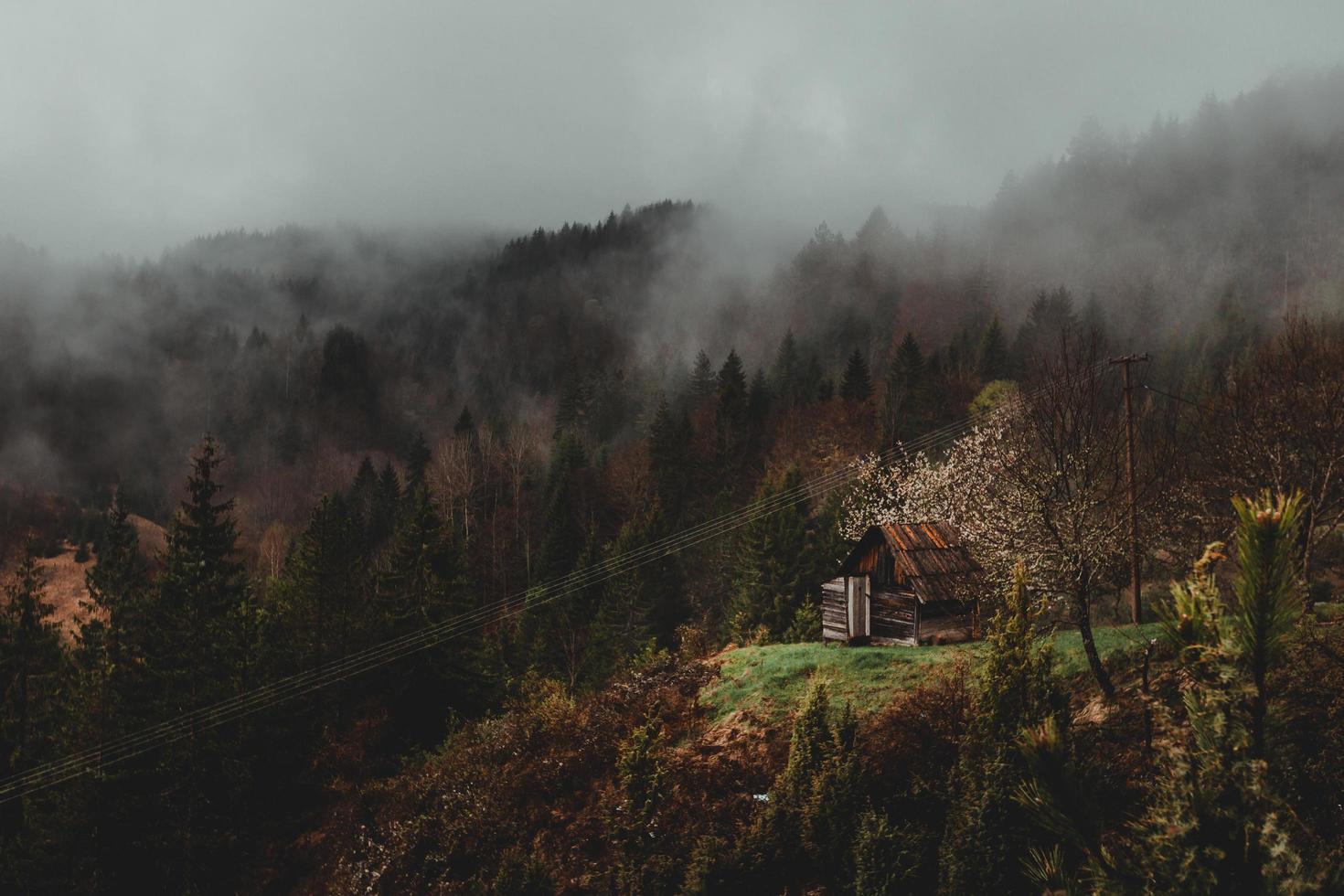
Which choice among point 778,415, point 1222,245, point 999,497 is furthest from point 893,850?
point 1222,245

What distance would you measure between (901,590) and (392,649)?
989 inches

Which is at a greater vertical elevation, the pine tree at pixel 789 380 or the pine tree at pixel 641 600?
the pine tree at pixel 789 380

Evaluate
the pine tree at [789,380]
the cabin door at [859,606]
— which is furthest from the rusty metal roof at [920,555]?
the pine tree at [789,380]

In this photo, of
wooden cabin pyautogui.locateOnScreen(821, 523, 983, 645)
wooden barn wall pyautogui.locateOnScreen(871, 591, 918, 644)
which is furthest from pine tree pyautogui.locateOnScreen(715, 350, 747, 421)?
wooden barn wall pyautogui.locateOnScreen(871, 591, 918, 644)

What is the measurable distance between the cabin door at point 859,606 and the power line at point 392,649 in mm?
8592

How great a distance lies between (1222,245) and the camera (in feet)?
411

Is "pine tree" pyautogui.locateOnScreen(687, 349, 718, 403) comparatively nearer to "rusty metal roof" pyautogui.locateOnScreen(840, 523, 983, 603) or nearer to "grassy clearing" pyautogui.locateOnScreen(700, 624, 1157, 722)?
"rusty metal roof" pyautogui.locateOnScreen(840, 523, 983, 603)

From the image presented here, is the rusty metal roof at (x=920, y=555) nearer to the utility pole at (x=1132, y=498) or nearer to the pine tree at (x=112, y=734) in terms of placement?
the utility pole at (x=1132, y=498)

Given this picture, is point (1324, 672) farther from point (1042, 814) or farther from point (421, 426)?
point (421, 426)

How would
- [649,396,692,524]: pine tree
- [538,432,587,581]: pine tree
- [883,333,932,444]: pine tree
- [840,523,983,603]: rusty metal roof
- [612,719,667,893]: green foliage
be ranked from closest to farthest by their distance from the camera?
1. [612,719,667,893]: green foliage
2. [840,523,983,603]: rusty metal roof
3. [538,432,587,581]: pine tree
4. [883,333,932,444]: pine tree
5. [649,396,692,524]: pine tree

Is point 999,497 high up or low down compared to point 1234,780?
up

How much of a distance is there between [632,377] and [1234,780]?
122m

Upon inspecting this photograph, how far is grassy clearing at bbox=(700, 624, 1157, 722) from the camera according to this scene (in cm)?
1906

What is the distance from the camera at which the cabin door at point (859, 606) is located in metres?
28.8
